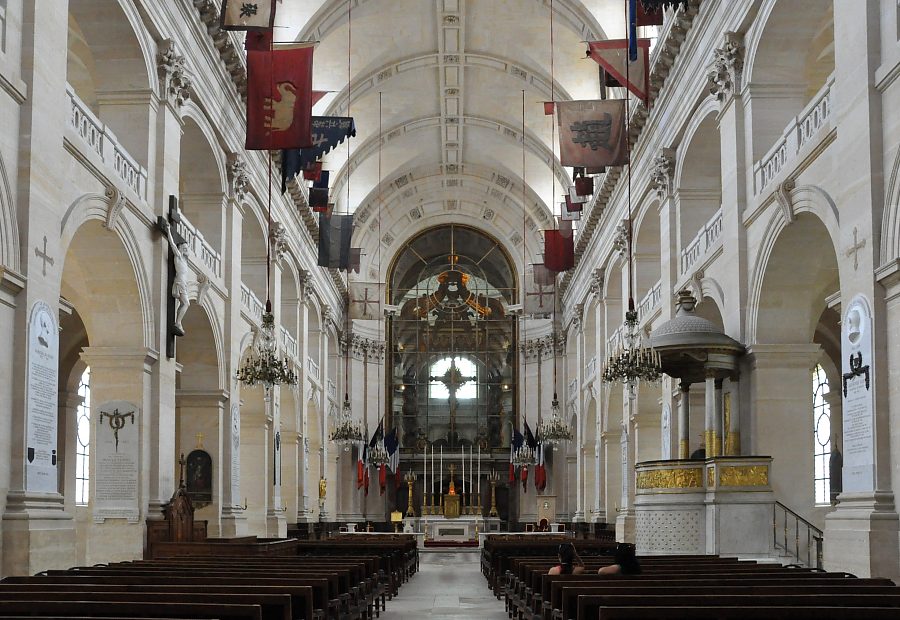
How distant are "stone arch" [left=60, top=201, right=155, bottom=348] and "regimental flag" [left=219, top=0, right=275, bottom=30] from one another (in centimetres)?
393

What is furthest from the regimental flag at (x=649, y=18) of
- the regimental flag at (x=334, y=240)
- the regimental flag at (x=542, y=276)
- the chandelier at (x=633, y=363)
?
the regimental flag at (x=542, y=276)

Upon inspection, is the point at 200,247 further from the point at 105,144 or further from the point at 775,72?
the point at 775,72

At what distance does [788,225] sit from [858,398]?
444 centimetres

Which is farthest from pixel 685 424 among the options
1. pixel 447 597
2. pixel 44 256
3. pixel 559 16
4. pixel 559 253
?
pixel 559 16

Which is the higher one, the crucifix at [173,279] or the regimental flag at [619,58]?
the regimental flag at [619,58]

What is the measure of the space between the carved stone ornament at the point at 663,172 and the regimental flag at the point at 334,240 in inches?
397

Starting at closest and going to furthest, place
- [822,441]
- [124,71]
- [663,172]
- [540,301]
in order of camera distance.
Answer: [124,71], [663,172], [822,441], [540,301]

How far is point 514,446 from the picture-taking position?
44.9 metres

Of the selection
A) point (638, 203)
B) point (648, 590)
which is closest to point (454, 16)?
point (638, 203)

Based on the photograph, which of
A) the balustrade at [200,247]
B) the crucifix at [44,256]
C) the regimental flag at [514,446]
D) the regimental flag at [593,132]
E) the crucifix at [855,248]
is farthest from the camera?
the regimental flag at [514,446]

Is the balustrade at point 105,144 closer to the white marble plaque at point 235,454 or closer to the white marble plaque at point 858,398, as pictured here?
the white marble plaque at point 235,454

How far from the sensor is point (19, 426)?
13.1 m

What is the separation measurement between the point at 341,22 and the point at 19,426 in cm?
2092

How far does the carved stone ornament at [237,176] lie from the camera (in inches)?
969
